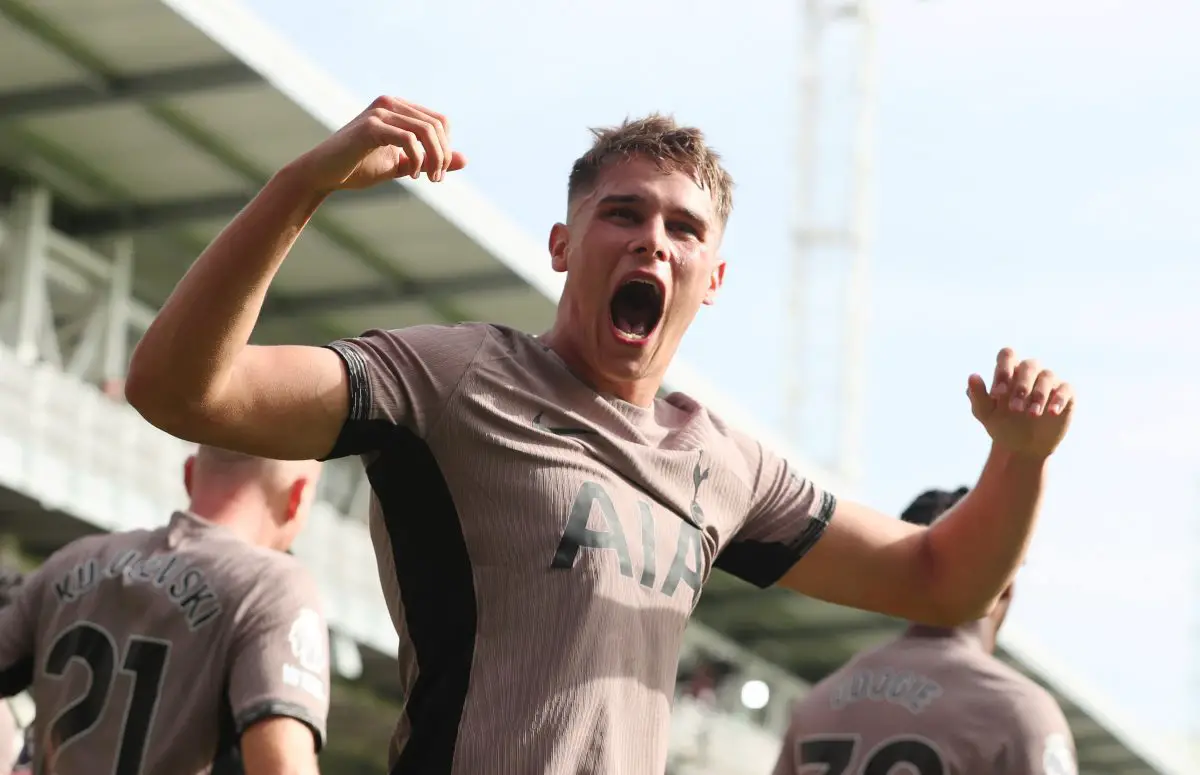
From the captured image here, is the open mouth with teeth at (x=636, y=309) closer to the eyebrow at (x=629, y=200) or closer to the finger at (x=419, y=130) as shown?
the eyebrow at (x=629, y=200)

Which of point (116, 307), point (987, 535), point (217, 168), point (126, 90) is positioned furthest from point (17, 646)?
point (116, 307)

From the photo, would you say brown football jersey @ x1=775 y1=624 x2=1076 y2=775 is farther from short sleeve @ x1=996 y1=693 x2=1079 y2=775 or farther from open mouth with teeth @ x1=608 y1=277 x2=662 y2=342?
open mouth with teeth @ x1=608 y1=277 x2=662 y2=342

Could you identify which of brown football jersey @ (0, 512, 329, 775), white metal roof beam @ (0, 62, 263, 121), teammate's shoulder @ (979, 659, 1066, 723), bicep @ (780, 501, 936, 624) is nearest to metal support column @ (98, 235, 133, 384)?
white metal roof beam @ (0, 62, 263, 121)

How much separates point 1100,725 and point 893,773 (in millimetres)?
31508

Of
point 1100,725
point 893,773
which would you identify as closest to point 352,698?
point 1100,725

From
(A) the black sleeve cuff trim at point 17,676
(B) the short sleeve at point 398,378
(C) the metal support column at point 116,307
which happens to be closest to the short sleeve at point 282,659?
(A) the black sleeve cuff trim at point 17,676

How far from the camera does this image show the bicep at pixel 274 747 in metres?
4.81

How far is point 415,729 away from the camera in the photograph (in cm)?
337

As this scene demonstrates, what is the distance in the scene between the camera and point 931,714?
19.6 feet

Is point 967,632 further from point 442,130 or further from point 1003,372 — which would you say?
point 442,130

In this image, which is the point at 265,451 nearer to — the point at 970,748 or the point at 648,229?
the point at 648,229

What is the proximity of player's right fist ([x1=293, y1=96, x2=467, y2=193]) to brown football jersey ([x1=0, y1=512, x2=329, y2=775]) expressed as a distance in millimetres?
2049

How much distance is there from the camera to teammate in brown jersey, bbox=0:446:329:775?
491cm

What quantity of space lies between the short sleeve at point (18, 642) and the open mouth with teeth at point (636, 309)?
234 cm
